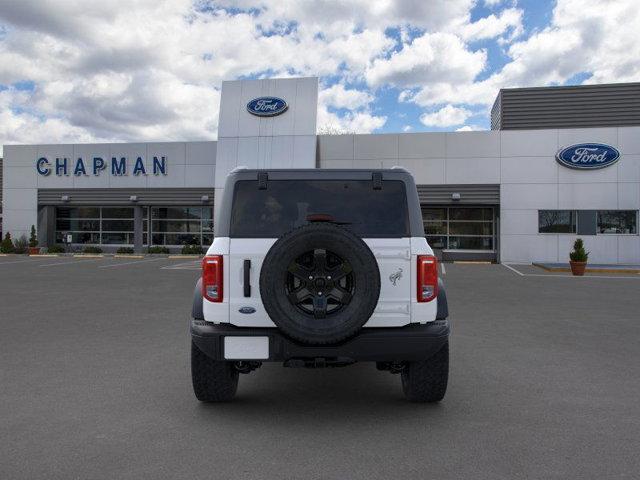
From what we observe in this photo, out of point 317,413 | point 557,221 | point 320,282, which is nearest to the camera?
point 320,282

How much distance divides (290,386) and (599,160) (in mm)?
23769

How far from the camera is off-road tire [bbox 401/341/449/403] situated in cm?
427

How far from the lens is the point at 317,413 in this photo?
4.27 metres

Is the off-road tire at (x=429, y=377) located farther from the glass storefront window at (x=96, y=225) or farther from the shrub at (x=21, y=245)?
the shrub at (x=21, y=245)

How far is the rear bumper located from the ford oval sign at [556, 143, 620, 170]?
23.4 meters

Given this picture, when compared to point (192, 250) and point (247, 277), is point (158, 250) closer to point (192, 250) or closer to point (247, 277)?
point (192, 250)

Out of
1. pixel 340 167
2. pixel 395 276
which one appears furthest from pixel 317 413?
pixel 340 167

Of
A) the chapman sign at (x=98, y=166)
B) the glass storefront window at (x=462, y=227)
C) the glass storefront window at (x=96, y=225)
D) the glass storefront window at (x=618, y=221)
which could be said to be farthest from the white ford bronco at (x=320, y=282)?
the glass storefront window at (x=96, y=225)

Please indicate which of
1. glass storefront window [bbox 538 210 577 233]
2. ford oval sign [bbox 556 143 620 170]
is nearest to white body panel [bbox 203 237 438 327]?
glass storefront window [bbox 538 210 577 233]

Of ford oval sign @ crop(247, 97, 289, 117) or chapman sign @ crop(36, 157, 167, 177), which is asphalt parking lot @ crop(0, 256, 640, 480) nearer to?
ford oval sign @ crop(247, 97, 289, 117)

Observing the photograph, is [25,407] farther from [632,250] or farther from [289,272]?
[632,250]

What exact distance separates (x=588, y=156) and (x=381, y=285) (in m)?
24.0

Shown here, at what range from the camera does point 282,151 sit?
25.9m

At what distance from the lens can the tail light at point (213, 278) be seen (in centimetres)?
391
